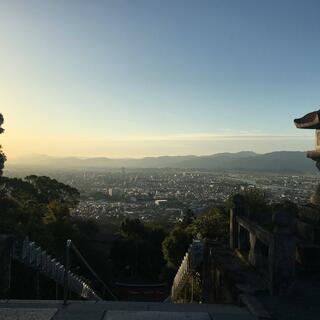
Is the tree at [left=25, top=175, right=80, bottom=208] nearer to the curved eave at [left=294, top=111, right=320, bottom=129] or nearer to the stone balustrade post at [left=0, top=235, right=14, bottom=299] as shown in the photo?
the stone balustrade post at [left=0, top=235, right=14, bottom=299]

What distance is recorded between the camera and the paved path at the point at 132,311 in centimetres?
489

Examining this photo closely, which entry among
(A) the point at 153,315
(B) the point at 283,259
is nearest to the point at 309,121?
(B) the point at 283,259

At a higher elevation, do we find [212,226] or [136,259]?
[212,226]

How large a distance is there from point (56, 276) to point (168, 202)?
3706 inches

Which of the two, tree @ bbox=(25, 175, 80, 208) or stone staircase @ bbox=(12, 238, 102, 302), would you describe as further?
tree @ bbox=(25, 175, 80, 208)

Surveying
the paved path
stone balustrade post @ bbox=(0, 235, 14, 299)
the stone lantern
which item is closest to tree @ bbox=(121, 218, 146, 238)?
the stone lantern

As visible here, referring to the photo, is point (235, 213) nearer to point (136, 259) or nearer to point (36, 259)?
point (36, 259)

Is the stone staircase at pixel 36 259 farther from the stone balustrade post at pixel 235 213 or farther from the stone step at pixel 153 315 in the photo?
the stone balustrade post at pixel 235 213

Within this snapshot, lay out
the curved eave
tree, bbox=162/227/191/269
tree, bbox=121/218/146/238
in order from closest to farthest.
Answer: the curved eave
tree, bbox=162/227/191/269
tree, bbox=121/218/146/238

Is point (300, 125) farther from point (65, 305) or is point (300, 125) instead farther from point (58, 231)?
point (58, 231)

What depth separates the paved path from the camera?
16.1 ft

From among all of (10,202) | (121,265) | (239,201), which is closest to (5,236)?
(239,201)

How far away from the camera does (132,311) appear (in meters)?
5.09

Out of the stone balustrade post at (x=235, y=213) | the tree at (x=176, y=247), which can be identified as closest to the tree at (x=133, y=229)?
the tree at (x=176, y=247)
